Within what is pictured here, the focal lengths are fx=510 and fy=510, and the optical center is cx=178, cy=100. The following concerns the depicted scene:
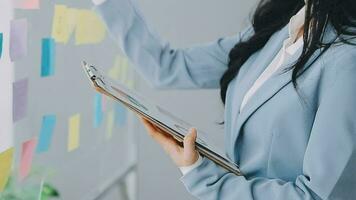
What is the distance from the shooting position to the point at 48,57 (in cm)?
98

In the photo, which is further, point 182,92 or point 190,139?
point 182,92

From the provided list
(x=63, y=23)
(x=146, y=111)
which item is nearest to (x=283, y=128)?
(x=146, y=111)

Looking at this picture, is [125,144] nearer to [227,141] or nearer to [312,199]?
[227,141]

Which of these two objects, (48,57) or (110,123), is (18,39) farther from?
(110,123)

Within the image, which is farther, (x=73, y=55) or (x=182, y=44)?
(x=182, y=44)

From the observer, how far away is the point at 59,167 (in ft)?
3.53

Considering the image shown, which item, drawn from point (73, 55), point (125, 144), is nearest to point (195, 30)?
point (125, 144)

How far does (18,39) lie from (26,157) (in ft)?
0.70

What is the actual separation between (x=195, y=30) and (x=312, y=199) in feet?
3.15

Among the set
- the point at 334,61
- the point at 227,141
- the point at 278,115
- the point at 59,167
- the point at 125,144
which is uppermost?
the point at 334,61

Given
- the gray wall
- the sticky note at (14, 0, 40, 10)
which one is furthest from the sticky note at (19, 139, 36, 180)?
the gray wall

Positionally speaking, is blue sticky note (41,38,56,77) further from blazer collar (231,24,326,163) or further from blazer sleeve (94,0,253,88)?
blazer collar (231,24,326,163)

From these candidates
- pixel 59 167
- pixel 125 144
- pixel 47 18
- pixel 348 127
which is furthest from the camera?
pixel 125 144

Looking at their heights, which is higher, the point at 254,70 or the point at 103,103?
the point at 254,70
